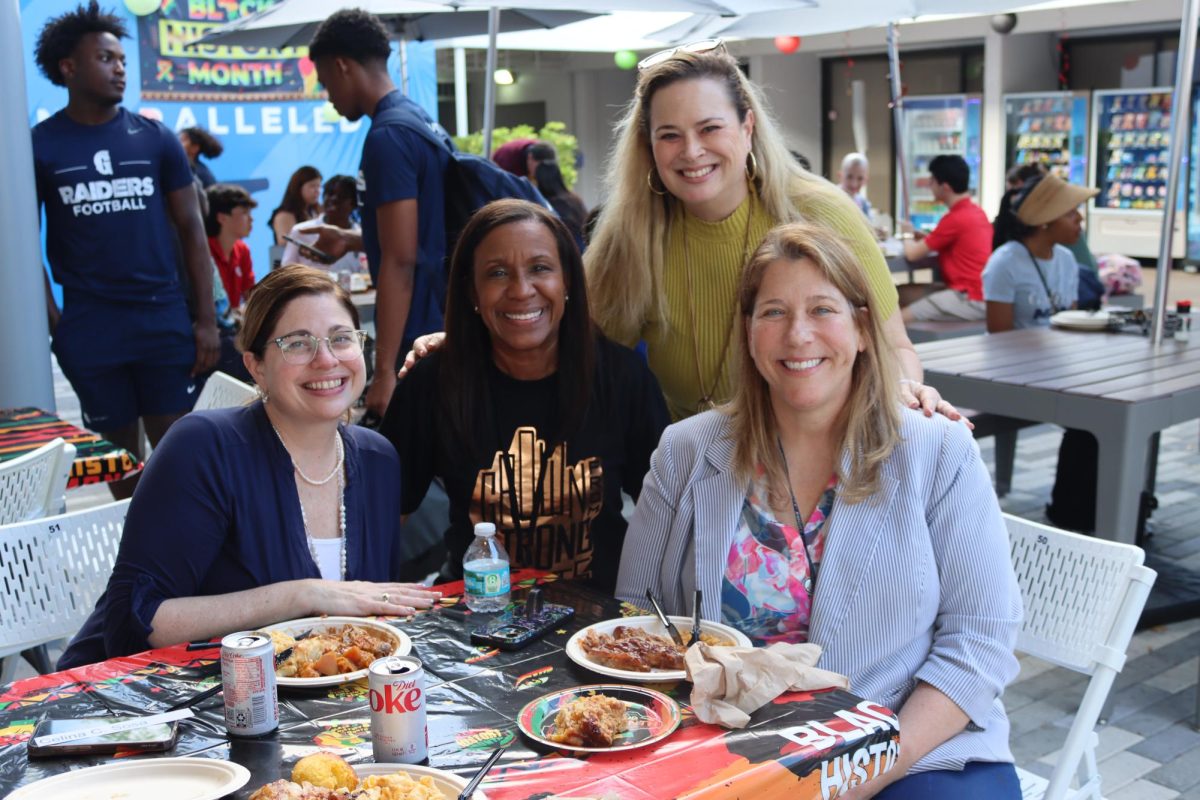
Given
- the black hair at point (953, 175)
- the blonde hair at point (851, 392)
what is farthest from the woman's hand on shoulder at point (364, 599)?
the black hair at point (953, 175)

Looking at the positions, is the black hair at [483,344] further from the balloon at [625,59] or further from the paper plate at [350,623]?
the balloon at [625,59]

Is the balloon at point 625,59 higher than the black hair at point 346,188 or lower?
higher

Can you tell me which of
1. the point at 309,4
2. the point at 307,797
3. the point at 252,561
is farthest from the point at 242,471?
the point at 309,4

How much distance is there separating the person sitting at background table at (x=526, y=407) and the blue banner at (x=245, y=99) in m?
8.57

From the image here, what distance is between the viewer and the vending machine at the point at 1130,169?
15.0 metres

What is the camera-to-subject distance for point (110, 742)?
5.97 feet

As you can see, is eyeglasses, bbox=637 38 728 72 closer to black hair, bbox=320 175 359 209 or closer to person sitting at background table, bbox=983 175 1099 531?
person sitting at background table, bbox=983 175 1099 531

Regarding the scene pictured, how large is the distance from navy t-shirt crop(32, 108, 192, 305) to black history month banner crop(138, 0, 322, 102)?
6.16 m

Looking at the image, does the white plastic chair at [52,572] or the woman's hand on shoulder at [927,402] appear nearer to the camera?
the woman's hand on shoulder at [927,402]

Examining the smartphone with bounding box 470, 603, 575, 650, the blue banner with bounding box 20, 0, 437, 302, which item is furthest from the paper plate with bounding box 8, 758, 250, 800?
the blue banner with bounding box 20, 0, 437, 302

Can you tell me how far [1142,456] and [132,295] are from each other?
3937 mm

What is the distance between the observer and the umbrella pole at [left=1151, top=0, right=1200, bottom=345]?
5.02 m

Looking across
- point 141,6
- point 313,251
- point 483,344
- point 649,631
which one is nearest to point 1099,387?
point 483,344

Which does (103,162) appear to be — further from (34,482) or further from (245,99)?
(245,99)
